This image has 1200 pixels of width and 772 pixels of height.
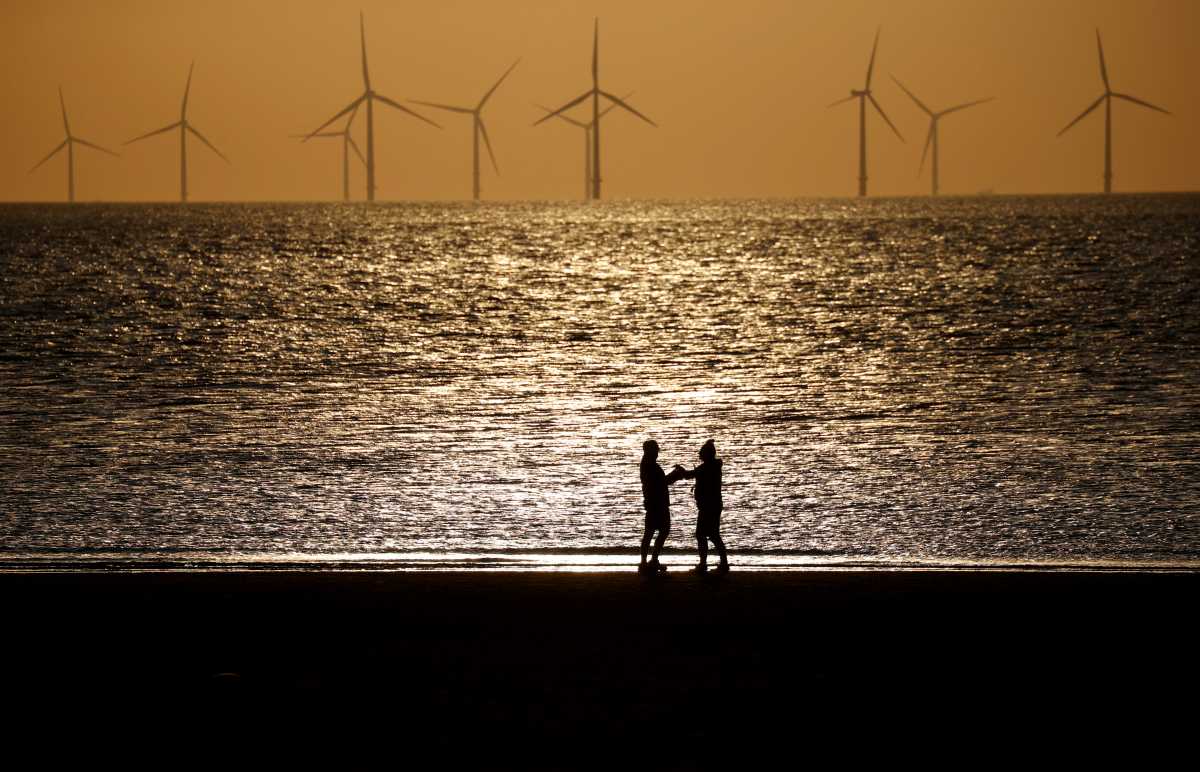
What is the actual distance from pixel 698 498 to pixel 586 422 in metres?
28.1

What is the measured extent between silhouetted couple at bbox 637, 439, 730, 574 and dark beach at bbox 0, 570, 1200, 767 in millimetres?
599

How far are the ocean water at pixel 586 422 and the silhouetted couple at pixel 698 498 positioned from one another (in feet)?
7.41

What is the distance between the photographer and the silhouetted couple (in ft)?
72.3

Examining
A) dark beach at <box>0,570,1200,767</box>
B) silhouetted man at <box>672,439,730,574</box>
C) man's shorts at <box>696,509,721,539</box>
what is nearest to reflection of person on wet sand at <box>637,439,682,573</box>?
silhouetted man at <box>672,439,730,574</box>

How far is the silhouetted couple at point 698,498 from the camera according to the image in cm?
2205

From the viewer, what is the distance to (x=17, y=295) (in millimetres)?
123250

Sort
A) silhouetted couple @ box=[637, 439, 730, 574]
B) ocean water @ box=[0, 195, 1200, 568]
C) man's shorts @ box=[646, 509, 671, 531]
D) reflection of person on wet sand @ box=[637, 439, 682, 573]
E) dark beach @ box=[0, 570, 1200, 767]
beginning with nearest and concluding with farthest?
dark beach @ box=[0, 570, 1200, 767] < silhouetted couple @ box=[637, 439, 730, 574] < reflection of person on wet sand @ box=[637, 439, 682, 573] < man's shorts @ box=[646, 509, 671, 531] < ocean water @ box=[0, 195, 1200, 568]

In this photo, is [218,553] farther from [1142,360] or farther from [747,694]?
[1142,360]

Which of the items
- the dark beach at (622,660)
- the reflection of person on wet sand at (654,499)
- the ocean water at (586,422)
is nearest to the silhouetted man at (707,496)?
the reflection of person on wet sand at (654,499)

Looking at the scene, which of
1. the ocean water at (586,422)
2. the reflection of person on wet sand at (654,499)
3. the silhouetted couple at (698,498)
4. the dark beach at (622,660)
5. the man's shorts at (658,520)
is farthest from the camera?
the ocean water at (586,422)

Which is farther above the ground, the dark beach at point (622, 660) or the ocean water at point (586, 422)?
the ocean water at point (586, 422)

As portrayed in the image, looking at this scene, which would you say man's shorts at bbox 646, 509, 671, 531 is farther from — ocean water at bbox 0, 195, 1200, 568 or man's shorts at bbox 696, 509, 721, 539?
ocean water at bbox 0, 195, 1200, 568

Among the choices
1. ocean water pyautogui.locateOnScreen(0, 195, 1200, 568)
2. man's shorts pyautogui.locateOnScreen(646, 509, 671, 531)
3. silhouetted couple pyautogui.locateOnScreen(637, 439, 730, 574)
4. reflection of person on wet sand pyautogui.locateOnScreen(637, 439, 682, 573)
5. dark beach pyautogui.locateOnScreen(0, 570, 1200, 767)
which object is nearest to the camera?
dark beach pyautogui.locateOnScreen(0, 570, 1200, 767)

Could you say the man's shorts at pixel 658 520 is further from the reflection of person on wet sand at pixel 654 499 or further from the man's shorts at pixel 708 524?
the man's shorts at pixel 708 524
